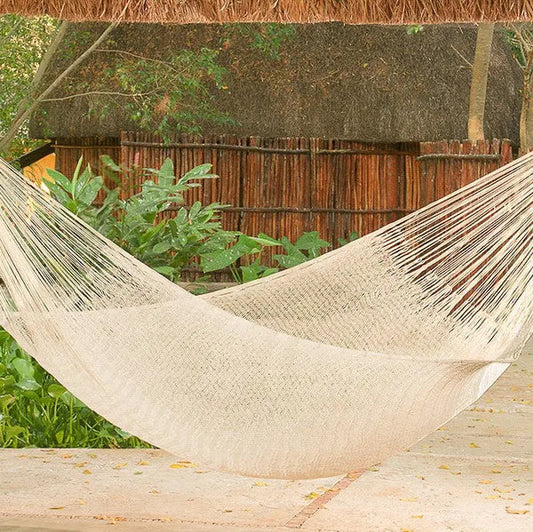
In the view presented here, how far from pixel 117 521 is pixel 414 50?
21.1 feet

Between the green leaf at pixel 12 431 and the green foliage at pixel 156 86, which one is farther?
the green foliage at pixel 156 86

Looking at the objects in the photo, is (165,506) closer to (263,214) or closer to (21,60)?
(21,60)

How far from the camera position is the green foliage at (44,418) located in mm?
3812

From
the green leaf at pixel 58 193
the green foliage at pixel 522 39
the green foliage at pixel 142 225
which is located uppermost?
the green foliage at pixel 522 39

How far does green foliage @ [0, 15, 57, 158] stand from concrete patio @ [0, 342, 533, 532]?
3645 millimetres

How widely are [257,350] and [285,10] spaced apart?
36.3 inches

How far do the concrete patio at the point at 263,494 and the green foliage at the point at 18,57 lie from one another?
364 cm

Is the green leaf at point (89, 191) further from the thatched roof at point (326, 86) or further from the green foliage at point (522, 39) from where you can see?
the thatched roof at point (326, 86)

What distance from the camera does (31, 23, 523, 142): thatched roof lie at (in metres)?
8.48

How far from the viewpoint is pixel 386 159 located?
334 inches

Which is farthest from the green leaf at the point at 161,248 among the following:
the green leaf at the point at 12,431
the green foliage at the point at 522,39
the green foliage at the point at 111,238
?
the green foliage at the point at 522,39

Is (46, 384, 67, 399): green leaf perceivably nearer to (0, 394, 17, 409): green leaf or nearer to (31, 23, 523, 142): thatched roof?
(0, 394, 17, 409): green leaf

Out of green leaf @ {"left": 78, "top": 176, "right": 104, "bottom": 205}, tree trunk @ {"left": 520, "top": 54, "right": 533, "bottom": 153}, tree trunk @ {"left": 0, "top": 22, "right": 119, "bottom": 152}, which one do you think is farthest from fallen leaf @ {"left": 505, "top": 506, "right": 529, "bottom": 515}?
tree trunk @ {"left": 520, "top": 54, "right": 533, "bottom": 153}

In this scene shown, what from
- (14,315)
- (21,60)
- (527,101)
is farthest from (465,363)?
(527,101)
